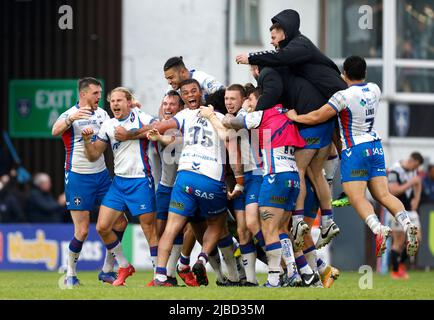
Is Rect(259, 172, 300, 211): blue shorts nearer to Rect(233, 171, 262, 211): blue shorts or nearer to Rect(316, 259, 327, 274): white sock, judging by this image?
Rect(233, 171, 262, 211): blue shorts

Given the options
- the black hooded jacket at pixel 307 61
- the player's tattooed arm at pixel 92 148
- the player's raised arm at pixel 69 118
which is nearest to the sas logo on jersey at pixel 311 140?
the black hooded jacket at pixel 307 61

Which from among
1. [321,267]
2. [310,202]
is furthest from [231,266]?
[310,202]

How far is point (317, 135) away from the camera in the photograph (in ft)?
51.1

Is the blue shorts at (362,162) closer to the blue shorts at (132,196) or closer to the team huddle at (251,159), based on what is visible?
the team huddle at (251,159)

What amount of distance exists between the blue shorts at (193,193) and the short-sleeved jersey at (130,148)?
2.59 feet

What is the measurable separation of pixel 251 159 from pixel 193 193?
885 mm

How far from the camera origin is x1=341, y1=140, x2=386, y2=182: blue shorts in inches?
614

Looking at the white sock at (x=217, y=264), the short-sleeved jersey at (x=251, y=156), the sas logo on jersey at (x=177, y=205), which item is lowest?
the white sock at (x=217, y=264)

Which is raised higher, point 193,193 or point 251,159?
point 251,159

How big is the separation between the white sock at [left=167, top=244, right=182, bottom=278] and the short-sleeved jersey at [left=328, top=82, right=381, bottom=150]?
249 centimetres

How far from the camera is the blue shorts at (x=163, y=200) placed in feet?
54.3

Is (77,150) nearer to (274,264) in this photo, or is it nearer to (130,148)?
(130,148)

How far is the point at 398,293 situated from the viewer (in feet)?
48.5
